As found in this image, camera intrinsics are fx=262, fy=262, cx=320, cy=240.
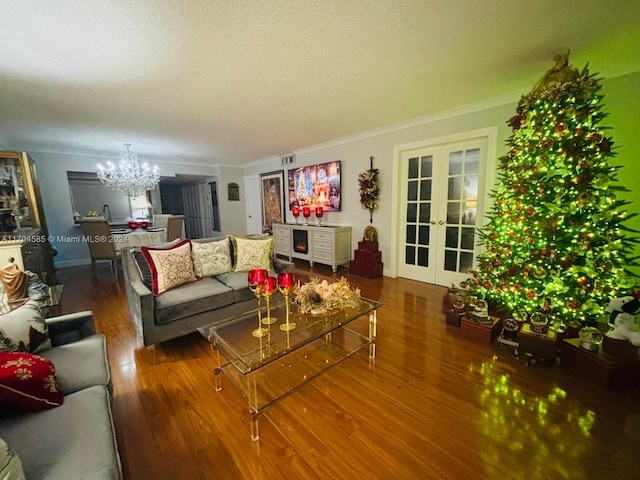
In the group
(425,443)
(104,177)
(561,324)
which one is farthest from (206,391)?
(104,177)

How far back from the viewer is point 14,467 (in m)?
0.70

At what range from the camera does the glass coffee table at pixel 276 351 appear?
1509 mm

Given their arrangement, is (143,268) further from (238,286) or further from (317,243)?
(317,243)

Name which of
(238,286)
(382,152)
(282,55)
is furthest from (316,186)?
(282,55)

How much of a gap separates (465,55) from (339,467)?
111 inches

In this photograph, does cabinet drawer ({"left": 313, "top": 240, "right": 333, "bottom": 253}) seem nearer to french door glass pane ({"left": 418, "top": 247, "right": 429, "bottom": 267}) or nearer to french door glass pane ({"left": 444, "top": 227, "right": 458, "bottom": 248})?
french door glass pane ({"left": 418, "top": 247, "right": 429, "bottom": 267})

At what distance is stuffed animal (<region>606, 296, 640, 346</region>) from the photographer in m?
1.73

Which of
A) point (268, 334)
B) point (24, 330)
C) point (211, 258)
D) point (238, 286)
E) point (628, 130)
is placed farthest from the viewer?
point (211, 258)

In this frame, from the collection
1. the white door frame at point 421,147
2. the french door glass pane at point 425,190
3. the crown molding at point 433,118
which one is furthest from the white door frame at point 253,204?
the french door glass pane at point 425,190

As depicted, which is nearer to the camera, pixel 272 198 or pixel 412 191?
pixel 412 191

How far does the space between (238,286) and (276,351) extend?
114cm

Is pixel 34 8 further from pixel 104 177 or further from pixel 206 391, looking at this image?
pixel 104 177

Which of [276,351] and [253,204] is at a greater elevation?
[253,204]

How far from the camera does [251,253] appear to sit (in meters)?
2.89
